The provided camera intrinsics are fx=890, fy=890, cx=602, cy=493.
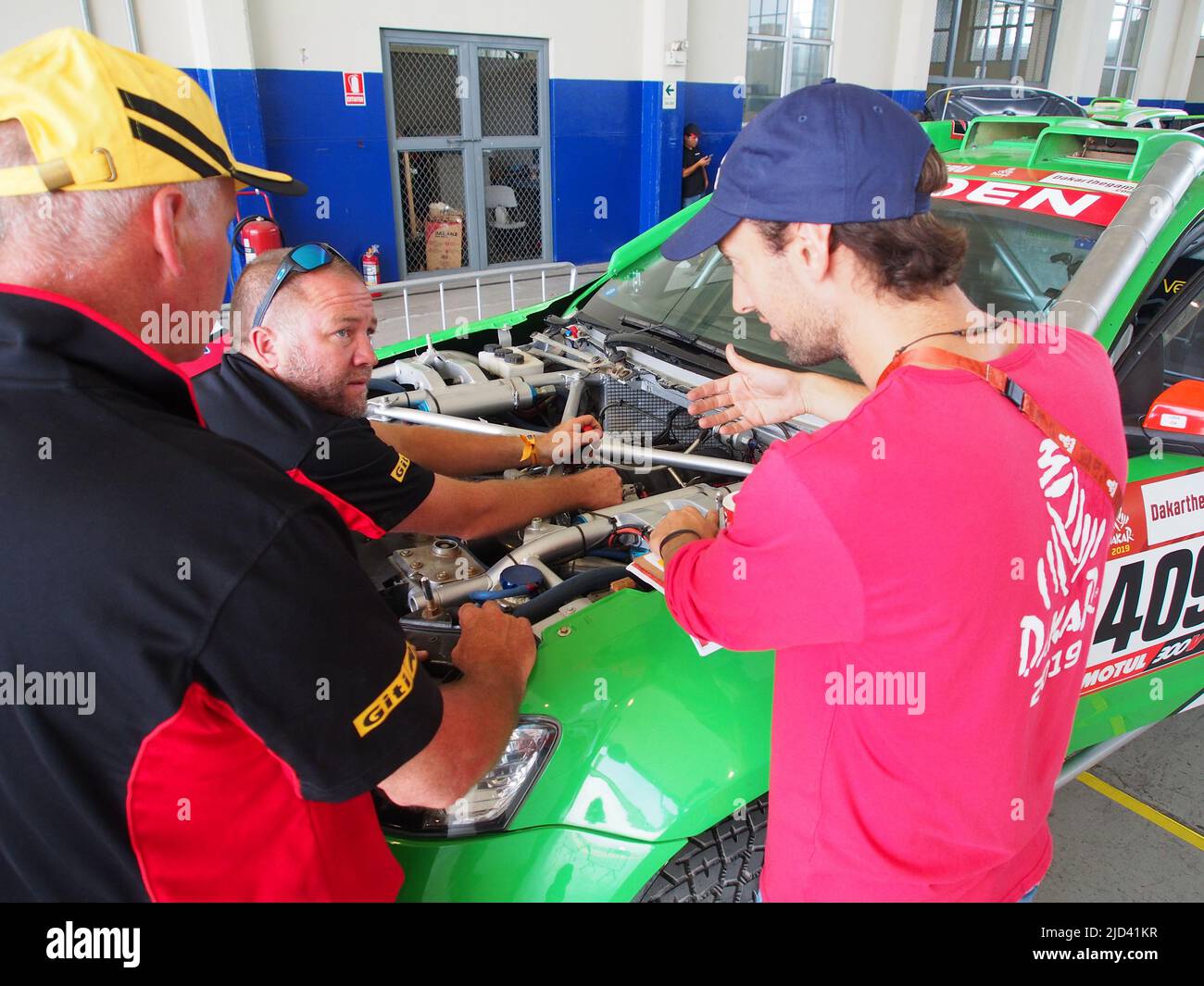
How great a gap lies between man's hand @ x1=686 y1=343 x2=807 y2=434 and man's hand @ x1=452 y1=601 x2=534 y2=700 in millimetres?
835

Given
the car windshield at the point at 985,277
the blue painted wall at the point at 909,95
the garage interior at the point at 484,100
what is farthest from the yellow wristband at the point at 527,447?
the blue painted wall at the point at 909,95

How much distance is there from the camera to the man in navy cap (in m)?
1.01

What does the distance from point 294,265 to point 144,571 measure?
1371 mm

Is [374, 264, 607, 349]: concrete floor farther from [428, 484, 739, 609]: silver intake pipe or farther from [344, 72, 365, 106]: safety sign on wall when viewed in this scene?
[428, 484, 739, 609]: silver intake pipe

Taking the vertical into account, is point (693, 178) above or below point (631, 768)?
above

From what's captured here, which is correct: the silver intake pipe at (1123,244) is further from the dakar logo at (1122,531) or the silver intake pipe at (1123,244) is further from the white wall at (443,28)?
the white wall at (443,28)

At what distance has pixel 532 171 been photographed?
1068cm

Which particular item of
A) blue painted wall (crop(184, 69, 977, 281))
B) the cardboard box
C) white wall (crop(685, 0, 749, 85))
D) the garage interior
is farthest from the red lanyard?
white wall (crop(685, 0, 749, 85))

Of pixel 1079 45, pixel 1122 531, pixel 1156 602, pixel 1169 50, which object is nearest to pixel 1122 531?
pixel 1122 531

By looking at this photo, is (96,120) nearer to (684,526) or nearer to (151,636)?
(151,636)

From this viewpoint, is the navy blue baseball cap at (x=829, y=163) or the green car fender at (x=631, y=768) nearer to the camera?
the navy blue baseball cap at (x=829, y=163)

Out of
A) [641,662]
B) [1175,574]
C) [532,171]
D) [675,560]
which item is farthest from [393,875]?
[532,171]

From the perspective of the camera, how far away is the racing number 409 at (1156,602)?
196cm
